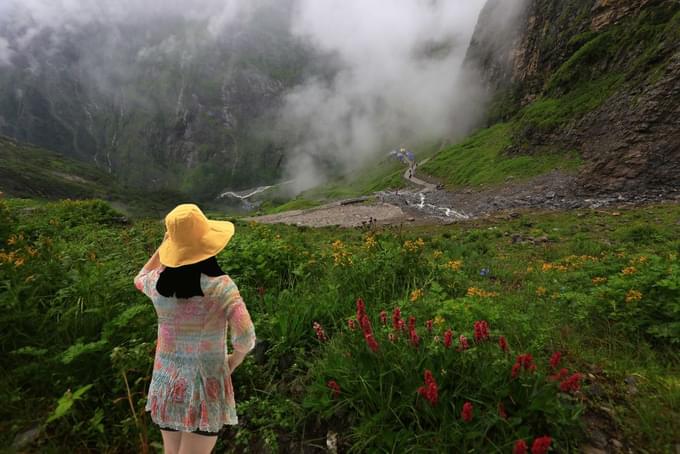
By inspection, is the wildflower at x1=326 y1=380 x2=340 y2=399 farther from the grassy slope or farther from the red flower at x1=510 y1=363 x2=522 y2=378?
the grassy slope

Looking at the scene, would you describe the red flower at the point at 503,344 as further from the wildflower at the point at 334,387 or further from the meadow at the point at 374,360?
the wildflower at the point at 334,387

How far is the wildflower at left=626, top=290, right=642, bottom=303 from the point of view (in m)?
4.27

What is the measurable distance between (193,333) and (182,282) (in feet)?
1.59

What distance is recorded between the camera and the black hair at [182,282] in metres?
2.76

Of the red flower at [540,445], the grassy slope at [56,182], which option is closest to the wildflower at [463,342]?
the red flower at [540,445]

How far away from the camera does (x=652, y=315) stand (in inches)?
171

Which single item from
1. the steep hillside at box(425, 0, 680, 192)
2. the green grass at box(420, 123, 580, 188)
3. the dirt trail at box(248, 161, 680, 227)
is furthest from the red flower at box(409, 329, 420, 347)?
the green grass at box(420, 123, 580, 188)

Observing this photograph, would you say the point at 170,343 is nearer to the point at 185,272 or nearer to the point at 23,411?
the point at 185,272

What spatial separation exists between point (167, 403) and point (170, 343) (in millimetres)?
522

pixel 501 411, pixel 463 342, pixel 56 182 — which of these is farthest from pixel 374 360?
pixel 56 182

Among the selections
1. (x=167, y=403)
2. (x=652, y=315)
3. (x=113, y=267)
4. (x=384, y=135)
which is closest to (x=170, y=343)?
(x=167, y=403)

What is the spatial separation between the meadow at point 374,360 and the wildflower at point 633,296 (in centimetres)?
3

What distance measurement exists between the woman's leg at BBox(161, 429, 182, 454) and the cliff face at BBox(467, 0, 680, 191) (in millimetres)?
29707

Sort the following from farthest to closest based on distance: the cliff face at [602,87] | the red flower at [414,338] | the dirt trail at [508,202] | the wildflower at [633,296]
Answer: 1. the cliff face at [602,87]
2. the dirt trail at [508,202]
3. the wildflower at [633,296]
4. the red flower at [414,338]
